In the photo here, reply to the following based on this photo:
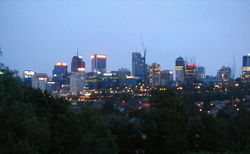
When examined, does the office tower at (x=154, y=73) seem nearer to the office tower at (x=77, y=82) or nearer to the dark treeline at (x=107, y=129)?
the office tower at (x=77, y=82)

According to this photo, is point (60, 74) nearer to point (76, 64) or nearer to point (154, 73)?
point (76, 64)

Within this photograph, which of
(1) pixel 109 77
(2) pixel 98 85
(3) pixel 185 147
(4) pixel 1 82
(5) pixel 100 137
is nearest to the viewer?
(4) pixel 1 82

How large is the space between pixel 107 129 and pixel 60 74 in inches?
5730

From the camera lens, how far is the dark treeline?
33.5 feet

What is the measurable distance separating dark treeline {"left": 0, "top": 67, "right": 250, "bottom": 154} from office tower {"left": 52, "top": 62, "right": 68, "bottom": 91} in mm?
116593

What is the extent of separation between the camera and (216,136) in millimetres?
17031

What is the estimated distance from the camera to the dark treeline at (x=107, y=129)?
1020 centimetres

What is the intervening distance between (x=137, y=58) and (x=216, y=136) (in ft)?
462

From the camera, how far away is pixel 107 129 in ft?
43.3

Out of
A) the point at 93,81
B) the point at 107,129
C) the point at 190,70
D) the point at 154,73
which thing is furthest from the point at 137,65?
the point at 107,129

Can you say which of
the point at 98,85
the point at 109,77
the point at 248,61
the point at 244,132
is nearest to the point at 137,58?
the point at 109,77

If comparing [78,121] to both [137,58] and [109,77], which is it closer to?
[109,77]

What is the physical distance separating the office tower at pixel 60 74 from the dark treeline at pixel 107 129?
116593mm

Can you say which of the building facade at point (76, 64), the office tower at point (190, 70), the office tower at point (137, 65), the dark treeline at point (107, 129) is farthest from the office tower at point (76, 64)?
the dark treeline at point (107, 129)
